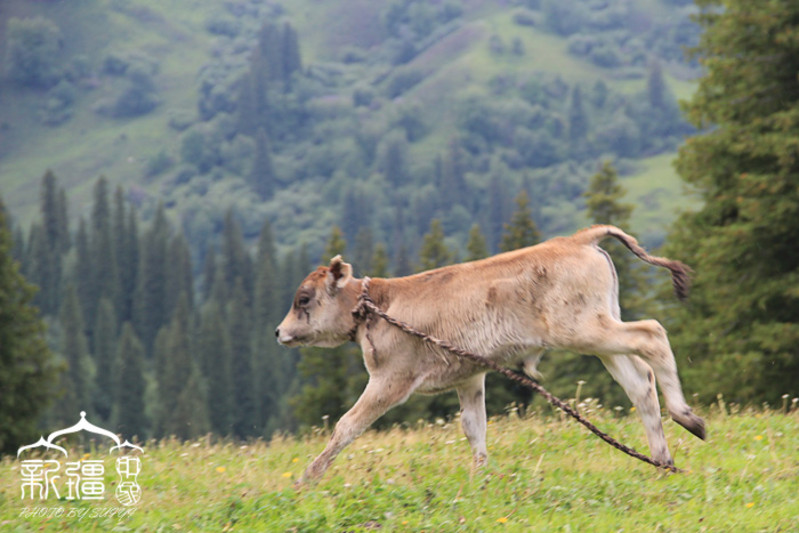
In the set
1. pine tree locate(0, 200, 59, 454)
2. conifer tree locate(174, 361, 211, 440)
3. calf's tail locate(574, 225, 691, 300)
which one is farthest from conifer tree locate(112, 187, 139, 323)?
calf's tail locate(574, 225, 691, 300)

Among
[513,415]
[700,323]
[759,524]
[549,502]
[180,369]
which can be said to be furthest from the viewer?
[180,369]

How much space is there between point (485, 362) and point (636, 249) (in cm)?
195

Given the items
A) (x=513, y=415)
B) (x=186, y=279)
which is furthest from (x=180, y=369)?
(x=513, y=415)

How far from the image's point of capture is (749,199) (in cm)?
2302

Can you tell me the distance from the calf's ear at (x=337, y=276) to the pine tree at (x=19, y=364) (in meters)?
30.8

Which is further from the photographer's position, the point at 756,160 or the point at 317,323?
the point at 756,160

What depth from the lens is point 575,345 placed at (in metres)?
8.59

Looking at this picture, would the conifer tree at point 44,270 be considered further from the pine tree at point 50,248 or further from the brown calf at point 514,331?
the brown calf at point 514,331

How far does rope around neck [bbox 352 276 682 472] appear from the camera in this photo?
27.5 feet

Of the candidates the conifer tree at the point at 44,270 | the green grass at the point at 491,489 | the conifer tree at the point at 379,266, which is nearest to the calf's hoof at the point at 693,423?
the green grass at the point at 491,489

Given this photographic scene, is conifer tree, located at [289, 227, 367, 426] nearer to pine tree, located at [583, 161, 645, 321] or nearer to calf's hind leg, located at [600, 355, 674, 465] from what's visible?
pine tree, located at [583, 161, 645, 321]

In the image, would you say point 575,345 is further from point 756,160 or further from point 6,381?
point 6,381

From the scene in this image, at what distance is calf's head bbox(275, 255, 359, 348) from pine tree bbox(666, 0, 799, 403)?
601 inches

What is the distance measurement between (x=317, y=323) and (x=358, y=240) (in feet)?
441
